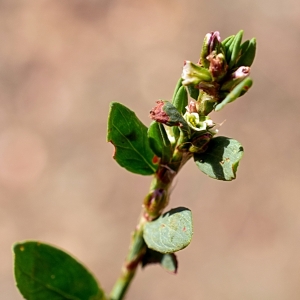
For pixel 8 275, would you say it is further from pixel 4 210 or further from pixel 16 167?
pixel 16 167

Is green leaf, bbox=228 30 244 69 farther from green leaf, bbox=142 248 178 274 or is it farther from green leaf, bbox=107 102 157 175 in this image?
green leaf, bbox=142 248 178 274

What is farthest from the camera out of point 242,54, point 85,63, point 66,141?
point 85,63

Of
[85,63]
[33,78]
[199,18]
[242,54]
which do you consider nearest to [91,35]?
[85,63]

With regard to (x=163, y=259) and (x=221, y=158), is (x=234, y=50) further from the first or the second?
(x=163, y=259)

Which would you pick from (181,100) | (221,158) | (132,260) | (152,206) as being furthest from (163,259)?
(181,100)

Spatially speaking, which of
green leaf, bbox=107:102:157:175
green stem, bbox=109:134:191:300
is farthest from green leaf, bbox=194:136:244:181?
green leaf, bbox=107:102:157:175

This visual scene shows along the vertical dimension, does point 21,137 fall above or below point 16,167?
above
